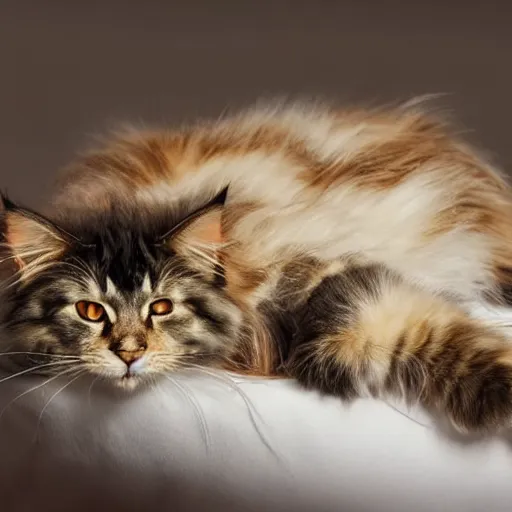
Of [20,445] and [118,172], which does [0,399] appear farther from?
[118,172]

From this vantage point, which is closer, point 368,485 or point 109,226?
point 368,485

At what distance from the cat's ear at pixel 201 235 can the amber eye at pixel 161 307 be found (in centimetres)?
8

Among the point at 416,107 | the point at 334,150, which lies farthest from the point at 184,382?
the point at 416,107

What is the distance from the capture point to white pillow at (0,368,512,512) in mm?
1013

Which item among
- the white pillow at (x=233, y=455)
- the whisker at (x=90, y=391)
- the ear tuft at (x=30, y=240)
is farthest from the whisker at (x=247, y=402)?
the ear tuft at (x=30, y=240)

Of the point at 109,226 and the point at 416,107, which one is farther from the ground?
the point at 416,107

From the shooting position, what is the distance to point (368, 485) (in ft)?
3.33

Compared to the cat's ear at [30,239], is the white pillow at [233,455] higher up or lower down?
lower down

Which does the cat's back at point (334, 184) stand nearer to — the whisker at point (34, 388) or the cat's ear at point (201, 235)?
the cat's ear at point (201, 235)

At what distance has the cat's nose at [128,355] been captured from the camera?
108 cm

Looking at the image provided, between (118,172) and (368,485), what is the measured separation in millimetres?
684

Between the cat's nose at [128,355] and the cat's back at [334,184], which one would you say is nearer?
the cat's nose at [128,355]

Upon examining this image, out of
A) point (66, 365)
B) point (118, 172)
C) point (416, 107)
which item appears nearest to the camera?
point (66, 365)

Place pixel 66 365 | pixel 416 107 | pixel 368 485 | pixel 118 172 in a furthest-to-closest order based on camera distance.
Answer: pixel 416 107 < pixel 118 172 < pixel 66 365 < pixel 368 485
